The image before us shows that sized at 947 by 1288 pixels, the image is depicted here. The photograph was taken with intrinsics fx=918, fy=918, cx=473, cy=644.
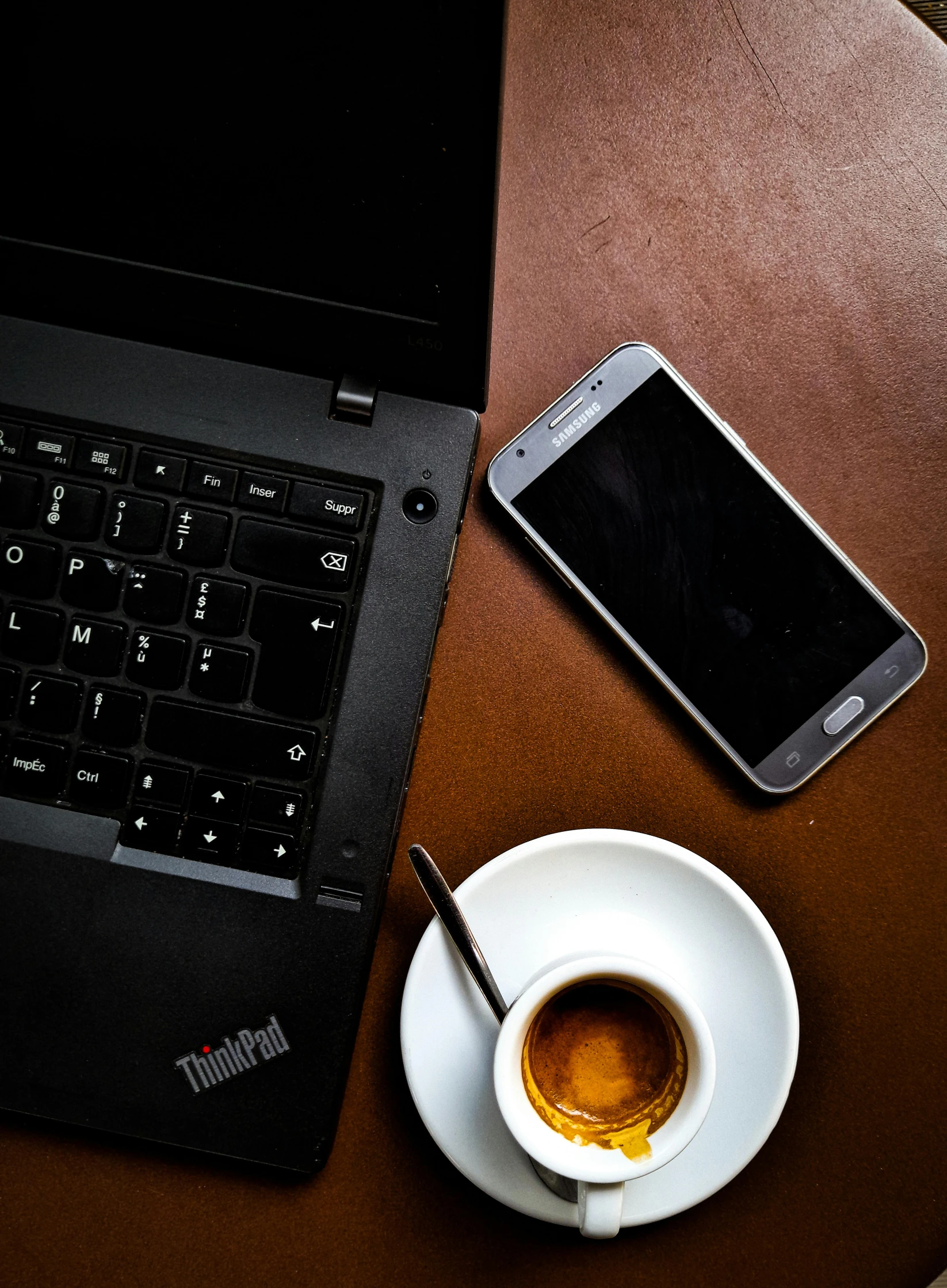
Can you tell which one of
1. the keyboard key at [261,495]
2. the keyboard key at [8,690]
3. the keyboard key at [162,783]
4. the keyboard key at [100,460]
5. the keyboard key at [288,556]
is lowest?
the keyboard key at [162,783]

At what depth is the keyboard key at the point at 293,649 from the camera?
0.51 metres

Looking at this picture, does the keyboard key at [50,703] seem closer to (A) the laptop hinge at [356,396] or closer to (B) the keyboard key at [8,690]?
(B) the keyboard key at [8,690]

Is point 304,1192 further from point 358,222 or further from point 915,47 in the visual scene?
point 915,47

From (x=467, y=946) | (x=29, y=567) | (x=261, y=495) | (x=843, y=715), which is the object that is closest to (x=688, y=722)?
(x=843, y=715)

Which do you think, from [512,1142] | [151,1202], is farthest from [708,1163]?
[151,1202]

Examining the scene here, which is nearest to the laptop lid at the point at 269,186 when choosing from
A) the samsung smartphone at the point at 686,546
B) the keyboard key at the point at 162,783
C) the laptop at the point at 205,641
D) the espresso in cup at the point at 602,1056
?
the laptop at the point at 205,641

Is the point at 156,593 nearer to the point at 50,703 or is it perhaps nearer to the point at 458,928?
the point at 50,703

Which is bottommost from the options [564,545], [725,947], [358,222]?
[725,947]

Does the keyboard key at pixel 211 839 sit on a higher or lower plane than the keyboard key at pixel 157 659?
lower

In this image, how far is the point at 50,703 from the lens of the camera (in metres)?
0.51

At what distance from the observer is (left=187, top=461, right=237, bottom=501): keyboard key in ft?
1.66

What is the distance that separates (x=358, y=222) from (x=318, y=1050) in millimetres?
448

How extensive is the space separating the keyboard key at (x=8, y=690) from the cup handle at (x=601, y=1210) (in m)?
0.40

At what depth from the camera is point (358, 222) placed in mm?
424
